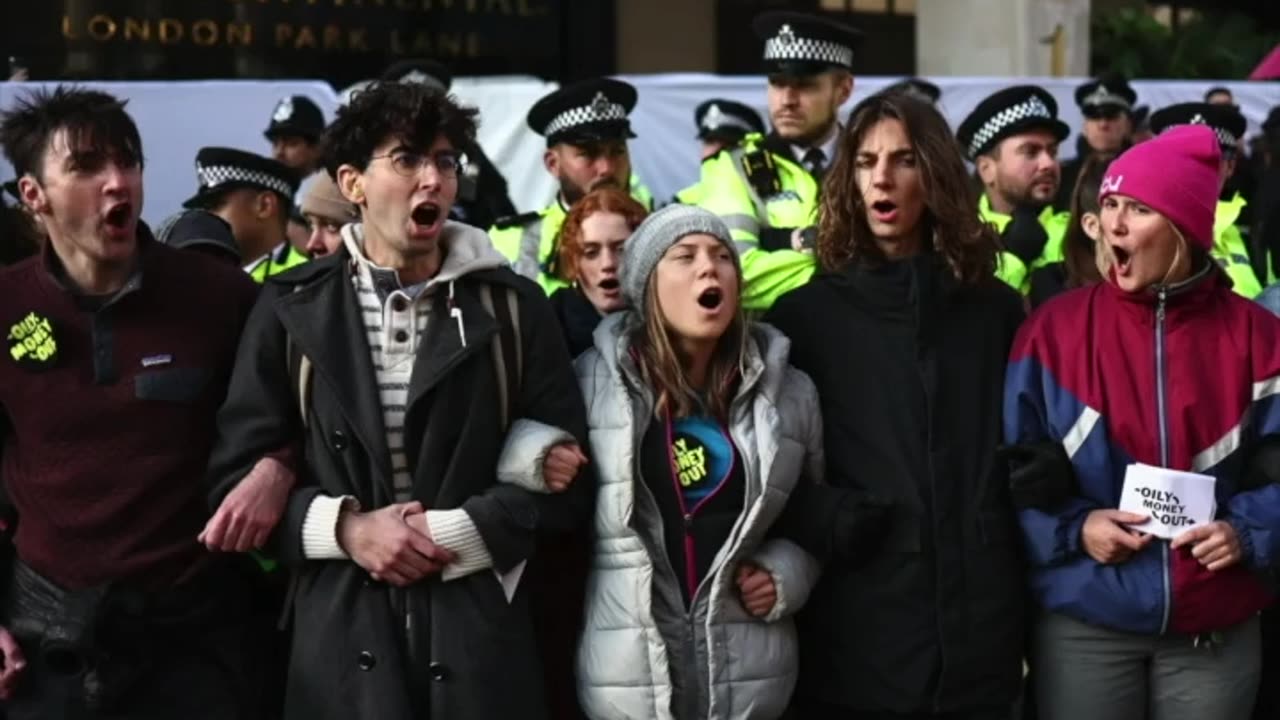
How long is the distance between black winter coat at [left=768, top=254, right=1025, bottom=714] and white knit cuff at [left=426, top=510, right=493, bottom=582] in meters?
0.96

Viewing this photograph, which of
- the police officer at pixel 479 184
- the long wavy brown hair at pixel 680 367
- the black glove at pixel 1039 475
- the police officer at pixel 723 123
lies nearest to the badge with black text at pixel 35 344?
the long wavy brown hair at pixel 680 367

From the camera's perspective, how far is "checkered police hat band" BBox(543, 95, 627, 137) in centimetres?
743

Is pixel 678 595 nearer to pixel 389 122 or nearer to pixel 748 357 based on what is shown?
pixel 748 357

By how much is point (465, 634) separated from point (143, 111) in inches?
240

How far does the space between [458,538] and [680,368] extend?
2.47ft

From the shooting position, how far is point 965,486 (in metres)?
4.93

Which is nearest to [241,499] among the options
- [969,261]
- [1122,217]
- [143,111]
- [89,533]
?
[89,533]

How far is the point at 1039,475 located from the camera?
4.81 metres

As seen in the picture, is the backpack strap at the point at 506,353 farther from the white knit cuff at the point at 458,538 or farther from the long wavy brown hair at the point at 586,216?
the long wavy brown hair at the point at 586,216

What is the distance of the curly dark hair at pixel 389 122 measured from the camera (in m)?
4.73

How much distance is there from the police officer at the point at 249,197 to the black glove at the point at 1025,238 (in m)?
2.53

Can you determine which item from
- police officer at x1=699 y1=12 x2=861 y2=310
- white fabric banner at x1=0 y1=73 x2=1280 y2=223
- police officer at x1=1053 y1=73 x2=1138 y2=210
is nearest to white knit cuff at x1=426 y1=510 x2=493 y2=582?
police officer at x1=699 y1=12 x2=861 y2=310

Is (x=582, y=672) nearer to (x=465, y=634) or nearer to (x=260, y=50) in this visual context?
(x=465, y=634)

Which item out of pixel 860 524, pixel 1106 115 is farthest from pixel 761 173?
pixel 1106 115
